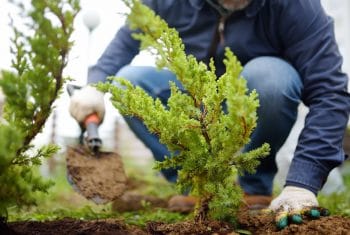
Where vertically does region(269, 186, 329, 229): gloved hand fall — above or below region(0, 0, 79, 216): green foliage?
below

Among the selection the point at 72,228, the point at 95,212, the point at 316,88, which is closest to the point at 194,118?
the point at 72,228

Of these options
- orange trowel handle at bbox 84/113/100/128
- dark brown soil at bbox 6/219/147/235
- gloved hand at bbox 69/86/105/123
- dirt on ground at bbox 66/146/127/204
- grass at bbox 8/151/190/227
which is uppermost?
gloved hand at bbox 69/86/105/123

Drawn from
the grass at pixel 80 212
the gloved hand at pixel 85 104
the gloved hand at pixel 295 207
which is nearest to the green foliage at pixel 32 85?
the grass at pixel 80 212

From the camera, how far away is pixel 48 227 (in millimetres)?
1661

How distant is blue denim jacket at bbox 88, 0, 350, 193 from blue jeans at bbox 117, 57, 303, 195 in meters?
0.08

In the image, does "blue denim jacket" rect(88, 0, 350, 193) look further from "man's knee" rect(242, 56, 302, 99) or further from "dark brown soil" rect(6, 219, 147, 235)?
"dark brown soil" rect(6, 219, 147, 235)

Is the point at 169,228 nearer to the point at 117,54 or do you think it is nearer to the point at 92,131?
the point at 92,131

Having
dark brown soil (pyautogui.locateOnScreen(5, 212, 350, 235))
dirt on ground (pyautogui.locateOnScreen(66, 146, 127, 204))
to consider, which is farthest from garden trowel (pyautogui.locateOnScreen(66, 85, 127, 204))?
dark brown soil (pyautogui.locateOnScreen(5, 212, 350, 235))

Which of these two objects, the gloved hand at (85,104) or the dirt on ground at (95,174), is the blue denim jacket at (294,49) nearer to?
the gloved hand at (85,104)

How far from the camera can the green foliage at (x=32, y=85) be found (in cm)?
127

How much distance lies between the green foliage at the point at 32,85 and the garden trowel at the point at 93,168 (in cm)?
92

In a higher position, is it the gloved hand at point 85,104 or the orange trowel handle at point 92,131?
the gloved hand at point 85,104

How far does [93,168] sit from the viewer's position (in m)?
2.46

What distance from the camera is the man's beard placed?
250 cm
